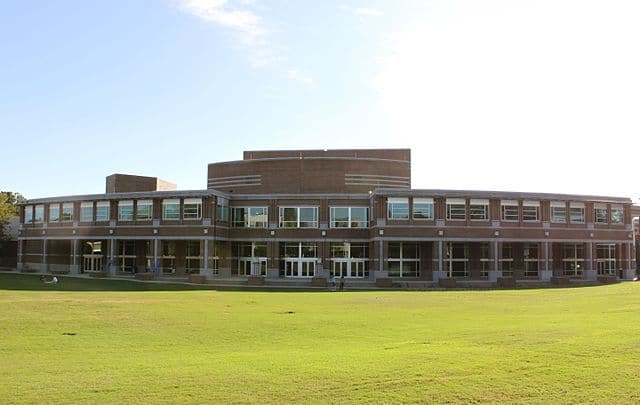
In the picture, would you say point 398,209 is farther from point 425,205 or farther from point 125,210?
point 125,210

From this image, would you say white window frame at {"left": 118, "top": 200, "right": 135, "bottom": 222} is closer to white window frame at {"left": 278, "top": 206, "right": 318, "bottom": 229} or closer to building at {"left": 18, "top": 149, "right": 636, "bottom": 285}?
building at {"left": 18, "top": 149, "right": 636, "bottom": 285}

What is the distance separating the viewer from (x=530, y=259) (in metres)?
65.6

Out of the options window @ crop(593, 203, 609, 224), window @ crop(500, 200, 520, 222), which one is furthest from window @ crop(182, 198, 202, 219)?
window @ crop(593, 203, 609, 224)

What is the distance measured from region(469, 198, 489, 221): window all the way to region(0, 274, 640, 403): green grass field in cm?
3336

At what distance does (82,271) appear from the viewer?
71938mm

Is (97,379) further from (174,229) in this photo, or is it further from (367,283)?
(174,229)

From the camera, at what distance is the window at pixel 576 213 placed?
213 feet

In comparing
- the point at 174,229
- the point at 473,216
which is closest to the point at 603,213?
the point at 473,216

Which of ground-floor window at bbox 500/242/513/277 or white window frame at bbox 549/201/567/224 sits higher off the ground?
white window frame at bbox 549/201/567/224

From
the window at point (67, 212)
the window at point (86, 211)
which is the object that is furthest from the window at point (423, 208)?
the window at point (67, 212)

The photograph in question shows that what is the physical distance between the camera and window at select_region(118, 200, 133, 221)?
67.8m

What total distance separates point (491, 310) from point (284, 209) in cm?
3933

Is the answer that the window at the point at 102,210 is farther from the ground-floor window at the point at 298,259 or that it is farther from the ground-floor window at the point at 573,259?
the ground-floor window at the point at 573,259

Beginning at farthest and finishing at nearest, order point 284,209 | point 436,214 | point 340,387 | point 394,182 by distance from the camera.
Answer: point 394,182 < point 284,209 < point 436,214 < point 340,387
